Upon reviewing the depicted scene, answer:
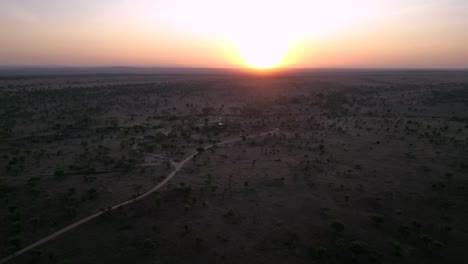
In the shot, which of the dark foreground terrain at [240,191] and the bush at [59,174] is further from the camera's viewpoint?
the bush at [59,174]

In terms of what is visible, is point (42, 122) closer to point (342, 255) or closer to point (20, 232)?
point (20, 232)

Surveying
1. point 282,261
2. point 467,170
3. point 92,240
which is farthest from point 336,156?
point 92,240

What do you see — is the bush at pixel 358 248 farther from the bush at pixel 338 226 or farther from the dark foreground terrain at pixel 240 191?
the bush at pixel 338 226

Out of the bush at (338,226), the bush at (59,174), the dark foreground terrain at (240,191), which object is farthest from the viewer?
the bush at (59,174)

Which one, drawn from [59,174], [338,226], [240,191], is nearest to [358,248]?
[338,226]

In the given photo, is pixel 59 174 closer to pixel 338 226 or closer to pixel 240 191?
pixel 240 191

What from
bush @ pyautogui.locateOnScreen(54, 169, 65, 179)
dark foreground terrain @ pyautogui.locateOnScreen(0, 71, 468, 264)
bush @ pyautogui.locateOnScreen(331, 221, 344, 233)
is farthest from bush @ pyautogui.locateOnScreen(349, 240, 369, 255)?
bush @ pyautogui.locateOnScreen(54, 169, 65, 179)

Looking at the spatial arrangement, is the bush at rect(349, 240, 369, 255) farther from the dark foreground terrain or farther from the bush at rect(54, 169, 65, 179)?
the bush at rect(54, 169, 65, 179)

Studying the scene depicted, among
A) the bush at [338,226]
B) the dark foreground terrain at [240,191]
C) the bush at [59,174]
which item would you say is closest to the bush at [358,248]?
the dark foreground terrain at [240,191]
